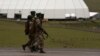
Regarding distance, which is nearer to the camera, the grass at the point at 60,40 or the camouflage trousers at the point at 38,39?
the camouflage trousers at the point at 38,39

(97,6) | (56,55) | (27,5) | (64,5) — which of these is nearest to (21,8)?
(27,5)

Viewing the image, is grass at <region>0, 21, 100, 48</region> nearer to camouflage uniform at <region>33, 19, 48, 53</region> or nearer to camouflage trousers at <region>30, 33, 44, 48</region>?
camouflage trousers at <region>30, 33, 44, 48</region>

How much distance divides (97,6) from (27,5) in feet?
244

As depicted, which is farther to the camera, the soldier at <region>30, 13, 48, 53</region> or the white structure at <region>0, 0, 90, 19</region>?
the white structure at <region>0, 0, 90, 19</region>

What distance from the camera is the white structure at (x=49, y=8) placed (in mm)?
104562

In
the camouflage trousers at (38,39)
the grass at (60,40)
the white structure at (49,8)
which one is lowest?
the white structure at (49,8)

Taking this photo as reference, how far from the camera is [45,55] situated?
2073 cm

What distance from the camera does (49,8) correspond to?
344 feet

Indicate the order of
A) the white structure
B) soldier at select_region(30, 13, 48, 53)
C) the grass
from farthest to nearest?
the white structure
the grass
soldier at select_region(30, 13, 48, 53)

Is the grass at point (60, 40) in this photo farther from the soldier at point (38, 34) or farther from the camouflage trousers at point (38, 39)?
the soldier at point (38, 34)

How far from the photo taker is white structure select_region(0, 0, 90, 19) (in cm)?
10456

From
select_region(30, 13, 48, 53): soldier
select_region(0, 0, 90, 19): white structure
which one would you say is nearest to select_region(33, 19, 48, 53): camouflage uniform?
select_region(30, 13, 48, 53): soldier

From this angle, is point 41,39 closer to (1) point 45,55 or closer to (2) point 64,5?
(1) point 45,55

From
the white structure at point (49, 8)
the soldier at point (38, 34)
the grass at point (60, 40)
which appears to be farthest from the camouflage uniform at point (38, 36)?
the white structure at point (49, 8)
